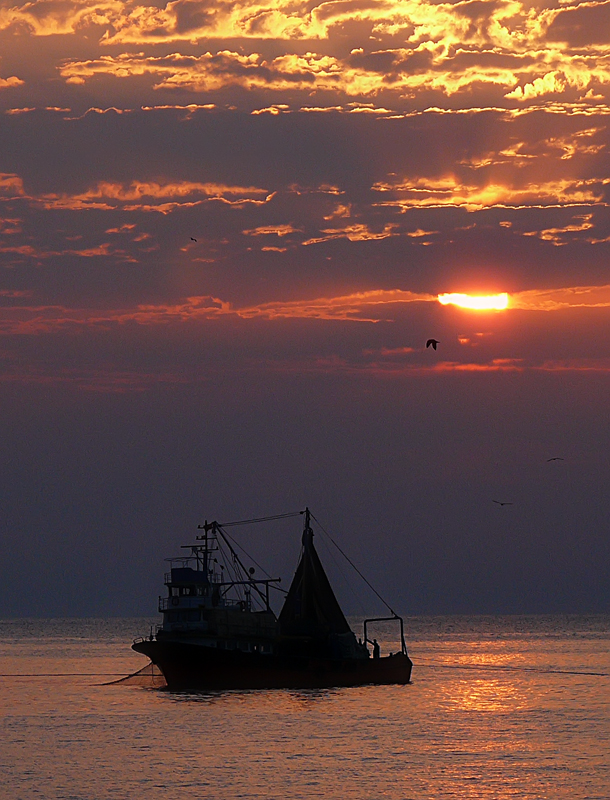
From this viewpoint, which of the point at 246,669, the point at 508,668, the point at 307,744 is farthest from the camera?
the point at 508,668

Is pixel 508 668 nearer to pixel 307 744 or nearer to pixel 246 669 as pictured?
pixel 246 669

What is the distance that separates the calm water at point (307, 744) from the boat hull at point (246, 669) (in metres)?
1.25

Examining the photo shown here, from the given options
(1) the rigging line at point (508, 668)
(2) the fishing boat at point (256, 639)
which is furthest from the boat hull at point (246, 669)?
(1) the rigging line at point (508, 668)

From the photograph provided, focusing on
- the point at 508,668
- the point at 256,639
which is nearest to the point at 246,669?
the point at 256,639

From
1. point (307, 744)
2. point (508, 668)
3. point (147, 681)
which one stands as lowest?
point (307, 744)

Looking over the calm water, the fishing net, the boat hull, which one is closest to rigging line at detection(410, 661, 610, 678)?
the calm water

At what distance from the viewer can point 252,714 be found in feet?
345

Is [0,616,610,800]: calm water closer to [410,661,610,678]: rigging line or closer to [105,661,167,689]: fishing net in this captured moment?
[105,661,167,689]: fishing net

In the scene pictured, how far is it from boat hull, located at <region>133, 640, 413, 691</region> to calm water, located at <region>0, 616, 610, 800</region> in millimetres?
1250

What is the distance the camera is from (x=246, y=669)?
390 feet

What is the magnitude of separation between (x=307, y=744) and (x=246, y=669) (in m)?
33.7

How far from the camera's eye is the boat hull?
376ft

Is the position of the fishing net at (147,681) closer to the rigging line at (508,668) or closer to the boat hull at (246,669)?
the boat hull at (246,669)

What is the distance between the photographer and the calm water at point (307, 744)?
68.5 metres
